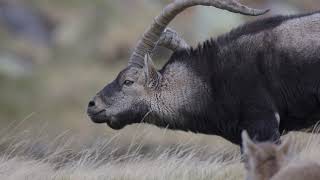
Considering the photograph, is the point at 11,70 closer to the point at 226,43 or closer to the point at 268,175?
the point at 226,43

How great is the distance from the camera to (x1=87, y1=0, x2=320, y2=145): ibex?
11.2 metres

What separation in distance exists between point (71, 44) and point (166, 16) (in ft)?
81.6

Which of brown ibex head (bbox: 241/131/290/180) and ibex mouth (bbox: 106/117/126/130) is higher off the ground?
brown ibex head (bbox: 241/131/290/180)

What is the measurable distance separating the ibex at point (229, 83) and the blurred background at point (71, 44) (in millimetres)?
14220

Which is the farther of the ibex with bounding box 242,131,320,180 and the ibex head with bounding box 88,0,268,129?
the ibex head with bounding box 88,0,268,129

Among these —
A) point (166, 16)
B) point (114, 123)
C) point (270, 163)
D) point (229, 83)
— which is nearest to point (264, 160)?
point (270, 163)

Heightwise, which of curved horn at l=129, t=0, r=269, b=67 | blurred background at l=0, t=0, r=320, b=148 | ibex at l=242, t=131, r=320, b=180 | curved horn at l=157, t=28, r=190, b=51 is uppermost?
curved horn at l=129, t=0, r=269, b=67

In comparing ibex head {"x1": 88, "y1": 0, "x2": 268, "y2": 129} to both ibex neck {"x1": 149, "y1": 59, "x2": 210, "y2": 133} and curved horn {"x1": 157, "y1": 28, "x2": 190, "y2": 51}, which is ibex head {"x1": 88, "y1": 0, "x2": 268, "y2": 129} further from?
curved horn {"x1": 157, "y1": 28, "x2": 190, "y2": 51}

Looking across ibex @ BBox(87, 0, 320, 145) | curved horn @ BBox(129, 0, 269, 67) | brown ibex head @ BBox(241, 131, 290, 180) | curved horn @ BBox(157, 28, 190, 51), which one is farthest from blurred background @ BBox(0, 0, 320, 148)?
brown ibex head @ BBox(241, 131, 290, 180)

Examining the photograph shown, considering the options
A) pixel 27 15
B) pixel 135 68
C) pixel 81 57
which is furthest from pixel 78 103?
pixel 135 68

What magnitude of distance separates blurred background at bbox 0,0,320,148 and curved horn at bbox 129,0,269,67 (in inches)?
555

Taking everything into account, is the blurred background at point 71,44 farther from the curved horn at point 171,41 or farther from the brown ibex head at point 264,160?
the brown ibex head at point 264,160

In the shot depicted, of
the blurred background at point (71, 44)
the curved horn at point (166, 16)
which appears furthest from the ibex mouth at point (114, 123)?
the blurred background at point (71, 44)

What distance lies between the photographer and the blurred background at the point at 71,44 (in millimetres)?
30672
